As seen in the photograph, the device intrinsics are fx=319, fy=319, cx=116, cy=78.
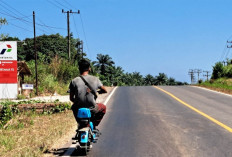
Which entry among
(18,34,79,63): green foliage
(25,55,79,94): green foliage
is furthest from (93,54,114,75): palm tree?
(25,55,79,94): green foliage

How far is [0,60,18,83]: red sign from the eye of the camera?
77.5 ft

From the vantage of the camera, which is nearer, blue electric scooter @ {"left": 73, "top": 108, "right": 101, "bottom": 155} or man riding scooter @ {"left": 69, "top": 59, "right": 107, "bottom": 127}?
blue electric scooter @ {"left": 73, "top": 108, "right": 101, "bottom": 155}

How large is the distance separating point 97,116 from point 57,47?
253 ft

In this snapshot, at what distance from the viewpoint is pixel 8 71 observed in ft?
77.7

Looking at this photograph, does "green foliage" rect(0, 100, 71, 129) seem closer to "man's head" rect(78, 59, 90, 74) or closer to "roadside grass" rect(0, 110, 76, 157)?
"roadside grass" rect(0, 110, 76, 157)

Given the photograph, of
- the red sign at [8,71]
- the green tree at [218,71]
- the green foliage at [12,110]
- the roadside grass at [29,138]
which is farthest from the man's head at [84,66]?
the green tree at [218,71]

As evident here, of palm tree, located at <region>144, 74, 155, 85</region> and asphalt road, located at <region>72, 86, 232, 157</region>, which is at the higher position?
palm tree, located at <region>144, 74, 155, 85</region>

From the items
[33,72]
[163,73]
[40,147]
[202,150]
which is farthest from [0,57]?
[163,73]

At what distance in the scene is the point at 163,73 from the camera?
127000 millimetres

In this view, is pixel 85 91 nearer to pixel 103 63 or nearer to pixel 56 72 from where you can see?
pixel 56 72

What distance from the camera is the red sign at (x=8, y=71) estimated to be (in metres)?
23.6

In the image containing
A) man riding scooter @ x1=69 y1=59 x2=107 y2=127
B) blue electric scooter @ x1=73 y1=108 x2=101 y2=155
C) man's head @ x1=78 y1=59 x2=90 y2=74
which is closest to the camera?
blue electric scooter @ x1=73 y1=108 x2=101 y2=155

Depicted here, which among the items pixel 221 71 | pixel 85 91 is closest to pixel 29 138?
pixel 85 91

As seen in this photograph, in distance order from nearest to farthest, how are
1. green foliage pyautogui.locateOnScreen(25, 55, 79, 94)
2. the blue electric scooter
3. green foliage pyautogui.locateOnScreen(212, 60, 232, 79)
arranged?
the blue electric scooter
green foliage pyautogui.locateOnScreen(25, 55, 79, 94)
green foliage pyautogui.locateOnScreen(212, 60, 232, 79)
